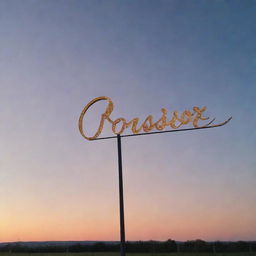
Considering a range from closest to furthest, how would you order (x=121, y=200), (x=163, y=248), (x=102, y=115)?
(x=121, y=200), (x=102, y=115), (x=163, y=248)

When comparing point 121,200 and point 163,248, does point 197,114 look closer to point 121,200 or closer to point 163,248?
point 121,200

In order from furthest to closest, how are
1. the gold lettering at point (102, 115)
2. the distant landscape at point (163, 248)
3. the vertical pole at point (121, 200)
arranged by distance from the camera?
the distant landscape at point (163, 248), the gold lettering at point (102, 115), the vertical pole at point (121, 200)

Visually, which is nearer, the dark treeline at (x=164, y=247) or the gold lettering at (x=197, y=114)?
the gold lettering at (x=197, y=114)

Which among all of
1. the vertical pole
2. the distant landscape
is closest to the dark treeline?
the distant landscape

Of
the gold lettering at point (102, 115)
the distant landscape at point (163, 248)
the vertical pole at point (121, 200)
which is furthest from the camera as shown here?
the distant landscape at point (163, 248)

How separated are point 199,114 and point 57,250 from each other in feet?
141

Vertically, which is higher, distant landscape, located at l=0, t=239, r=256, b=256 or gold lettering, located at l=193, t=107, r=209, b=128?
gold lettering, located at l=193, t=107, r=209, b=128

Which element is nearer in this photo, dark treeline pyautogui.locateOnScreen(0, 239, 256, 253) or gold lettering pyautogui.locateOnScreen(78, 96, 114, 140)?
gold lettering pyautogui.locateOnScreen(78, 96, 114, 140)

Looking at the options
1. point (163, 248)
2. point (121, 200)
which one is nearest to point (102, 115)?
point (121, 200)

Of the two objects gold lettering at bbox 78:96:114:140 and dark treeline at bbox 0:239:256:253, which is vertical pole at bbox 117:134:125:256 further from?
dark treeline at bbox 0:239:256:253

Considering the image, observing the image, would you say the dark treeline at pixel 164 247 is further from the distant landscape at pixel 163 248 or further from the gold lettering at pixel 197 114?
the gold lettering at pixel 197 114

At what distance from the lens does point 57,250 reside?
49250 mm

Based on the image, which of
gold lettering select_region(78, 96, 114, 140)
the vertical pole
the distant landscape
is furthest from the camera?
the distant landscape

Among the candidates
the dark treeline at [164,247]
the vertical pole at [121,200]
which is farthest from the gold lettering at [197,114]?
the dark treeline at [164,247]
